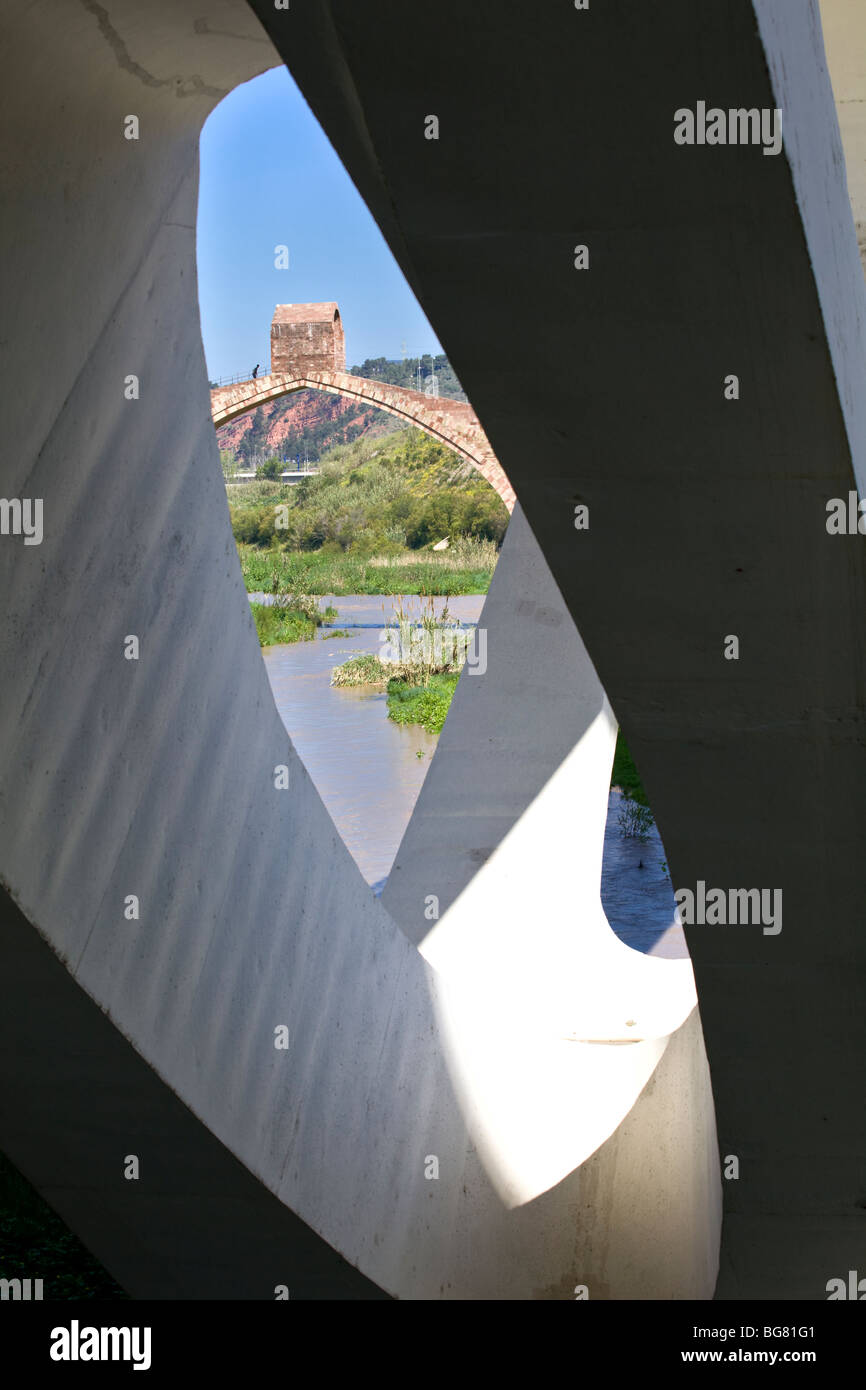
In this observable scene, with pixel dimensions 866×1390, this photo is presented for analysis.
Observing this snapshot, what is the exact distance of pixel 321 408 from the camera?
283 feet

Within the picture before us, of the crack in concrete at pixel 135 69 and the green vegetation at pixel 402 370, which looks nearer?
the crack in concrete at pixel 135 69

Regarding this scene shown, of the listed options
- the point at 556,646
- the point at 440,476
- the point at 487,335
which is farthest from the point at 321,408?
the point at 487,335

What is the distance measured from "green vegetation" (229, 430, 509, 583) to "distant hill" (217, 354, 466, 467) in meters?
20.0

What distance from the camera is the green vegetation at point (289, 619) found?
2384 centimetres

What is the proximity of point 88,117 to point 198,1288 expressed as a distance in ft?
10.7

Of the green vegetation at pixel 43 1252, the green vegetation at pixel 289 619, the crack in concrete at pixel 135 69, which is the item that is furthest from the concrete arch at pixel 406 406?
the crack in concrete at pixel 135 69

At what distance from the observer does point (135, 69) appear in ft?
10.2

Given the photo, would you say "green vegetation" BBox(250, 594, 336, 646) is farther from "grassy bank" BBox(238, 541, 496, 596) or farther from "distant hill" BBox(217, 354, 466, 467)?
"distant hill" BBox(217, 354, 466, 467)

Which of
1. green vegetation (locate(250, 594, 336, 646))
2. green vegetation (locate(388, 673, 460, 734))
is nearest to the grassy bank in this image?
green vegetation (locate(250, 594, 336, 646))

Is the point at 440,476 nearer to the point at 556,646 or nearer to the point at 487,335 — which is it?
the point at 556,646

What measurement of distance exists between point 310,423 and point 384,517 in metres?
45.3

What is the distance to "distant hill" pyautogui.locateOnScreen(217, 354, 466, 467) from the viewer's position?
243ft

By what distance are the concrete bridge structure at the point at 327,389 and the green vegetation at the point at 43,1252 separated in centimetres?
1821

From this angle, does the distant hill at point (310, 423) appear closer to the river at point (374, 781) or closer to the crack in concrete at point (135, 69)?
the river at point (374, 781)
